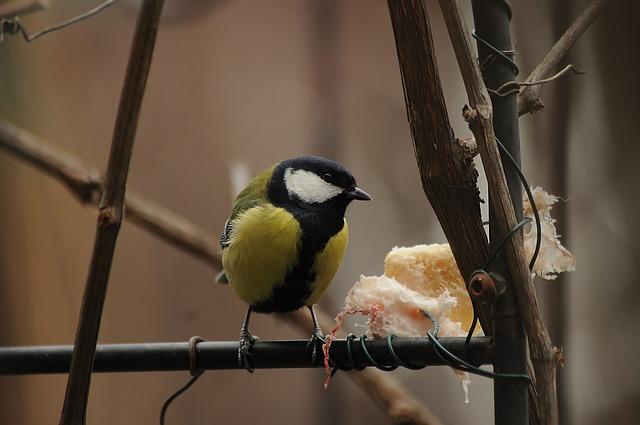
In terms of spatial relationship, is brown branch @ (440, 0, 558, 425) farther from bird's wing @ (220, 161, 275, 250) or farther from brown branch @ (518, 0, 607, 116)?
bird's wing @ (220, 161, 275, 250)

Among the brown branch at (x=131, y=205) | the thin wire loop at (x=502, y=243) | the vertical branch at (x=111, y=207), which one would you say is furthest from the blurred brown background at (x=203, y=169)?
the vertical branch at (x=111, y=207)

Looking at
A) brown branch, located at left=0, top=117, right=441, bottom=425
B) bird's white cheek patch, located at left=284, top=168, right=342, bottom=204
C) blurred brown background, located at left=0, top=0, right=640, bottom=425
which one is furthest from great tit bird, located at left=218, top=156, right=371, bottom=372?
blurred brown background, located at left=0, top=0, right=640, bottom=425

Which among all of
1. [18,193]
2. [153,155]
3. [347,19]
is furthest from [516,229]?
[18,193]

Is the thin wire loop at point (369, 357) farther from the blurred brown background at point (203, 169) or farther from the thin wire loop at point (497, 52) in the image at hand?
the blurred brown background at point (203, 169)

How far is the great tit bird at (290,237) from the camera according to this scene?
1.00 m

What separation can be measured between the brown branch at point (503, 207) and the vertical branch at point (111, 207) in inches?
9.4

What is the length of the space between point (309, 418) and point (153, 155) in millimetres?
707

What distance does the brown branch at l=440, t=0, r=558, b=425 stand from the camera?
57 centimetres

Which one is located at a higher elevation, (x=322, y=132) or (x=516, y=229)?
(x=322, y=132)

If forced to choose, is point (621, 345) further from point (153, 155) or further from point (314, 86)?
point (153, 155)

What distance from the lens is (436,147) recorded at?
1.99ft

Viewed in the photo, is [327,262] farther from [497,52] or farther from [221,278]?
[497,52]

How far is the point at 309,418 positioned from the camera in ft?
5.59

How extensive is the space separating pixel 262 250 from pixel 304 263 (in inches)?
2.3
